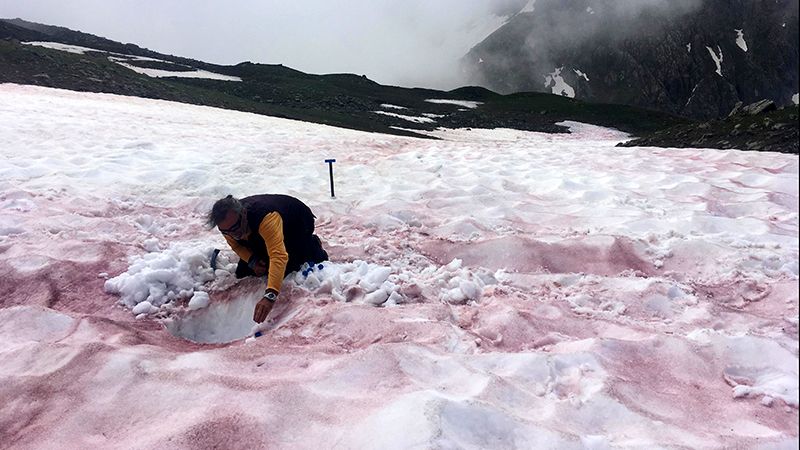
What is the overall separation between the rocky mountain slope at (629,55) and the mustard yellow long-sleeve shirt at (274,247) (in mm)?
98141

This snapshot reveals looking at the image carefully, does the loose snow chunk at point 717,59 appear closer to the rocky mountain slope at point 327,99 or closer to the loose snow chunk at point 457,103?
the rocky mountain slope at point 327,99

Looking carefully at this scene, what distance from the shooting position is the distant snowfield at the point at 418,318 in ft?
9.03

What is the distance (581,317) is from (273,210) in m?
2.68

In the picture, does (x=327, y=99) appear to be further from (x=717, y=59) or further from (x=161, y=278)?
(x=717, y=59)

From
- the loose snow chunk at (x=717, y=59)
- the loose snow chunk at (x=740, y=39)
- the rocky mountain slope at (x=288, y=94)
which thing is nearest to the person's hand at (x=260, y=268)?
the rocky mountain slope at (x=288, y=94)

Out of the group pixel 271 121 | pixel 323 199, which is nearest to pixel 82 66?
pixel 271 121

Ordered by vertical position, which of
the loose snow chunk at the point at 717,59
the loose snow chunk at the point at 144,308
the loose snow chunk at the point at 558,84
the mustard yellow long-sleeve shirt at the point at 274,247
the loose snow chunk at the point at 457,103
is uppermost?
the loose snow chunk at the point at 717,59

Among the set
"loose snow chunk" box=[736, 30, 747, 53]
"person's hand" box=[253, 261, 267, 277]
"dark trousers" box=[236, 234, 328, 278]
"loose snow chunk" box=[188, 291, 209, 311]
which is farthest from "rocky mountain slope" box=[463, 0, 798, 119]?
"loose snow chunk" box=[188, 291, 209, 311]

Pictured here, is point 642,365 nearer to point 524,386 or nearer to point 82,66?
point 524,386

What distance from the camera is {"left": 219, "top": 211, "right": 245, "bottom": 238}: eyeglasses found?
4.28 meters

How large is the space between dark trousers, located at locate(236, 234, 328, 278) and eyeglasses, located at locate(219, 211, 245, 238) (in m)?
0.42

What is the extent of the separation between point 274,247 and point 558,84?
16929cm

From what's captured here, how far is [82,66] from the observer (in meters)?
28.6

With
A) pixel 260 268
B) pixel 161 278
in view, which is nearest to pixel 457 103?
pixel 260 268
